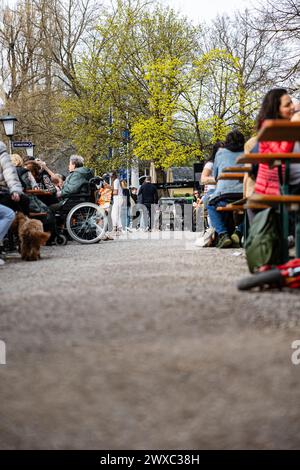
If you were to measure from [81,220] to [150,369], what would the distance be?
420 inches

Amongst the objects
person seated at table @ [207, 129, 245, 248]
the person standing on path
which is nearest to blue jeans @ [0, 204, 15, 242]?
person seated at table @ [207, 129, 245, 248]

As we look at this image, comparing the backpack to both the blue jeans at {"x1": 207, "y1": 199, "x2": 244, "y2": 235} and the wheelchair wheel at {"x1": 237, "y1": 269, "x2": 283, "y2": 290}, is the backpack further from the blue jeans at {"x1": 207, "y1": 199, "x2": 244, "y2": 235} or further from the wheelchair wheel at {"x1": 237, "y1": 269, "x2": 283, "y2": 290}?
the blue jeans at {"x1": 207, "y1": 199, "x2": 244, "y2": 235}

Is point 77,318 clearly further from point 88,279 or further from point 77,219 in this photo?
point 77,219

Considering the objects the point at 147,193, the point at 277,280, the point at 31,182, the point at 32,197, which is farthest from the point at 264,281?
the point at 147,193

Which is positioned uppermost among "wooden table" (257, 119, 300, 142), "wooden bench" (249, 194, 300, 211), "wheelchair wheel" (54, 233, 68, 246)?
"wooden table" (257, 119, 300, 142)

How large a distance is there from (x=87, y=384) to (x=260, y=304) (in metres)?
1.90

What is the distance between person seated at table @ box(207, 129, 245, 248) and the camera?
10312 mm

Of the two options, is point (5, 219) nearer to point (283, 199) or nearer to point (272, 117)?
Result: point (272, 117)

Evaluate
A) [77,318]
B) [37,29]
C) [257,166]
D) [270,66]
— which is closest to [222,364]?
[77,318]

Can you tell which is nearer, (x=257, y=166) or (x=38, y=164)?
(x=257, y=166)

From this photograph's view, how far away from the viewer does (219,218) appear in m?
10.6

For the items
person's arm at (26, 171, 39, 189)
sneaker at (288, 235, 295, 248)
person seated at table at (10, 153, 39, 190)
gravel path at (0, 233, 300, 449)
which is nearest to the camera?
gravel path at (0, 233, 300, 449)

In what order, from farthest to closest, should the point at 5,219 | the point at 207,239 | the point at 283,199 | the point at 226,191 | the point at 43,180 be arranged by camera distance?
the point at 43,180, the point at 207,239, the point at 226,191, the point at 5,219, the point at 283,199

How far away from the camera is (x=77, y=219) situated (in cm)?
1345
